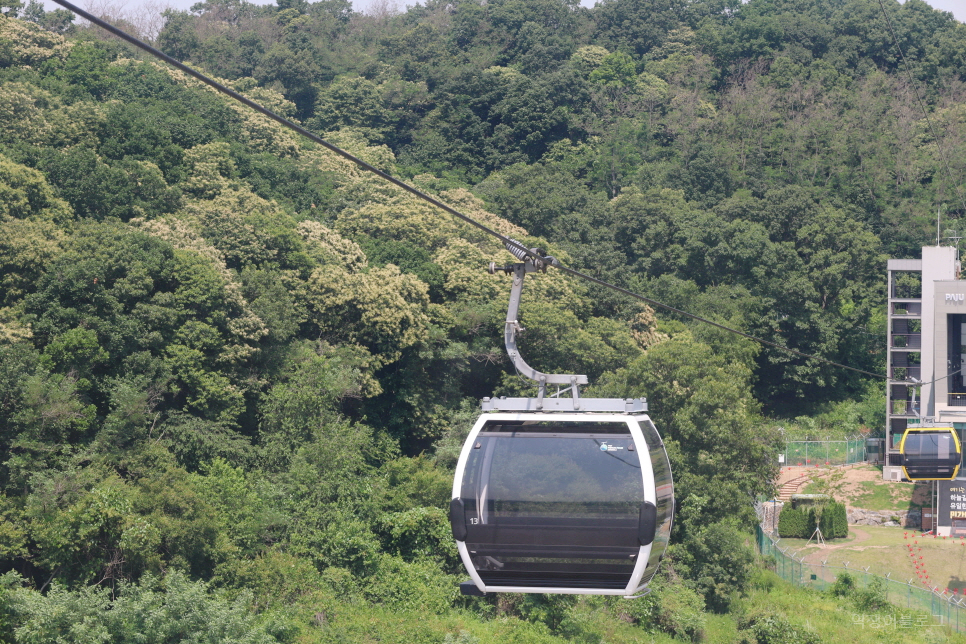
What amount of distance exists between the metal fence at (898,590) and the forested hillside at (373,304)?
91.4 inches

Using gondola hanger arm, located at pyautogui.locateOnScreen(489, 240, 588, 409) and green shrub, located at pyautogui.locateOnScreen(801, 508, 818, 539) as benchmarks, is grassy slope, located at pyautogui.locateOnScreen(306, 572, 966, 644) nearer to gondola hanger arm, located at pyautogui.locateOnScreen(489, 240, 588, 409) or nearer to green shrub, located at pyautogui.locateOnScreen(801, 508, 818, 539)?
green shrub, located at pyautogui.locateOnScreen(801, 508, 818, 539)

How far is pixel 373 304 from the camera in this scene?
28203 mm

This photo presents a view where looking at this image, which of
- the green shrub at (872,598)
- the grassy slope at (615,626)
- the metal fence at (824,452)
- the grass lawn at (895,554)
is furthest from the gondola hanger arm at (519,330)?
the metal fence at (824,452)

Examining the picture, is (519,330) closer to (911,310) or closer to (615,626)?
(615,626)

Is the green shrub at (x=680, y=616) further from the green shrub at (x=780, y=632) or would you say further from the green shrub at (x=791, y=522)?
the green shrub at (x=791, y=522)

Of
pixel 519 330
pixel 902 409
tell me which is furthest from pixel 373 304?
pixel 902 409

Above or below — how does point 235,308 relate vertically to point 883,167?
below

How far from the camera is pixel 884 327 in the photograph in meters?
43.5

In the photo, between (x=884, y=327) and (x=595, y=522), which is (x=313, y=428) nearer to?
(x=595, y=522)

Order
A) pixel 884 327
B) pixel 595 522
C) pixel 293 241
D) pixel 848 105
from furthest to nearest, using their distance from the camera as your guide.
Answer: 1. pixel 848 105
2. pixel 884 327
3. pixel 293 241
4. pixel 595 522

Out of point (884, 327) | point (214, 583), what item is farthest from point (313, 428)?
point (884, 327)

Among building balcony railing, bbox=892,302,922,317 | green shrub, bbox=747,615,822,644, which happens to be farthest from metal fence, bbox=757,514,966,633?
building balcony railing, bbox=892,302,922,317

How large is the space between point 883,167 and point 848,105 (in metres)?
7.23

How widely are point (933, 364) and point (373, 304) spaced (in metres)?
18.3
